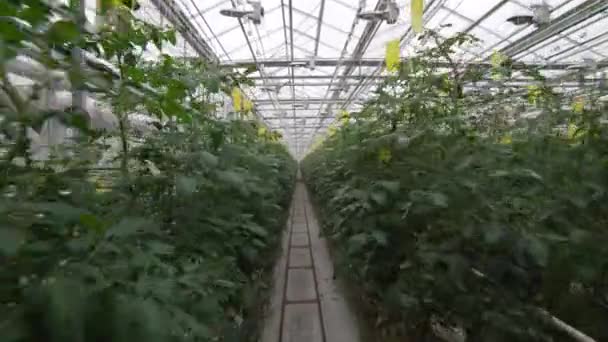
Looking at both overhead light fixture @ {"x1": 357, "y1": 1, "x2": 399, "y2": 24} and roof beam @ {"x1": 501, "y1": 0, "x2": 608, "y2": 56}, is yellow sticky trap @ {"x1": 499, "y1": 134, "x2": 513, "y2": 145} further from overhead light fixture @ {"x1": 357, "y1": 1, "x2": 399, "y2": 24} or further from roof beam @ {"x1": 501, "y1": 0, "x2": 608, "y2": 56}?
roof beam @ {"x1": 501, "y1": 0, "x2": 608, "y2": 56}

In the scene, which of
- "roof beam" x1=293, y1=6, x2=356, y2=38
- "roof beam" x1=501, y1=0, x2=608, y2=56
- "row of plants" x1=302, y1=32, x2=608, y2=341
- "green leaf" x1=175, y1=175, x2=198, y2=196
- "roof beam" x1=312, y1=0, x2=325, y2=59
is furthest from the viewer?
"roof beam" x1=293, y1=6, x2=356, y2=38

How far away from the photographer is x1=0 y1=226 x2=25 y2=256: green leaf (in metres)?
0.45

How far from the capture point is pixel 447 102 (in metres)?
2.02

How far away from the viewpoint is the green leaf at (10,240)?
0.45 meters

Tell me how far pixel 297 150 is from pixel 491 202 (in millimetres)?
38773

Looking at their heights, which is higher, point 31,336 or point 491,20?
point 491,20

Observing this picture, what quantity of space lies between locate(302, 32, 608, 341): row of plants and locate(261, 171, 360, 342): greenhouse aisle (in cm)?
50

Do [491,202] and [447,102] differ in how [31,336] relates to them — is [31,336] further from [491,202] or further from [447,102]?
[447,102]

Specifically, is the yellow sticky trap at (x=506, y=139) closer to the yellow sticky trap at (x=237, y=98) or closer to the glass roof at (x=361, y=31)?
the yellow sticky trap at (x=237, y=98)

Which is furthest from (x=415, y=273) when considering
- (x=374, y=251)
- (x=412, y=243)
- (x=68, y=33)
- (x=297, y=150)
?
(x=297, y=150)

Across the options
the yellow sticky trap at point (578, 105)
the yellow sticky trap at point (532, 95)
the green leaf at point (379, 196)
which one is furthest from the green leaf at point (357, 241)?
the yellow sticky trap at point (532, 95)

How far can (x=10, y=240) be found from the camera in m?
0.47

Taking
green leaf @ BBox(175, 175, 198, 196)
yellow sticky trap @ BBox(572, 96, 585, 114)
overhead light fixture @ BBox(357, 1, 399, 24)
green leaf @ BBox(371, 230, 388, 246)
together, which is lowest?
green leaf @ BBox(371, 230, 388, 246)

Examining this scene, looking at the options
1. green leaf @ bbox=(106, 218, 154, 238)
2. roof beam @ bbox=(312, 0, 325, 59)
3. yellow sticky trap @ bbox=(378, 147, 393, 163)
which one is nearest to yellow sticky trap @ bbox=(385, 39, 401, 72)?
yellow sticky trap @ bbox=(378, 147, 393, 163)
